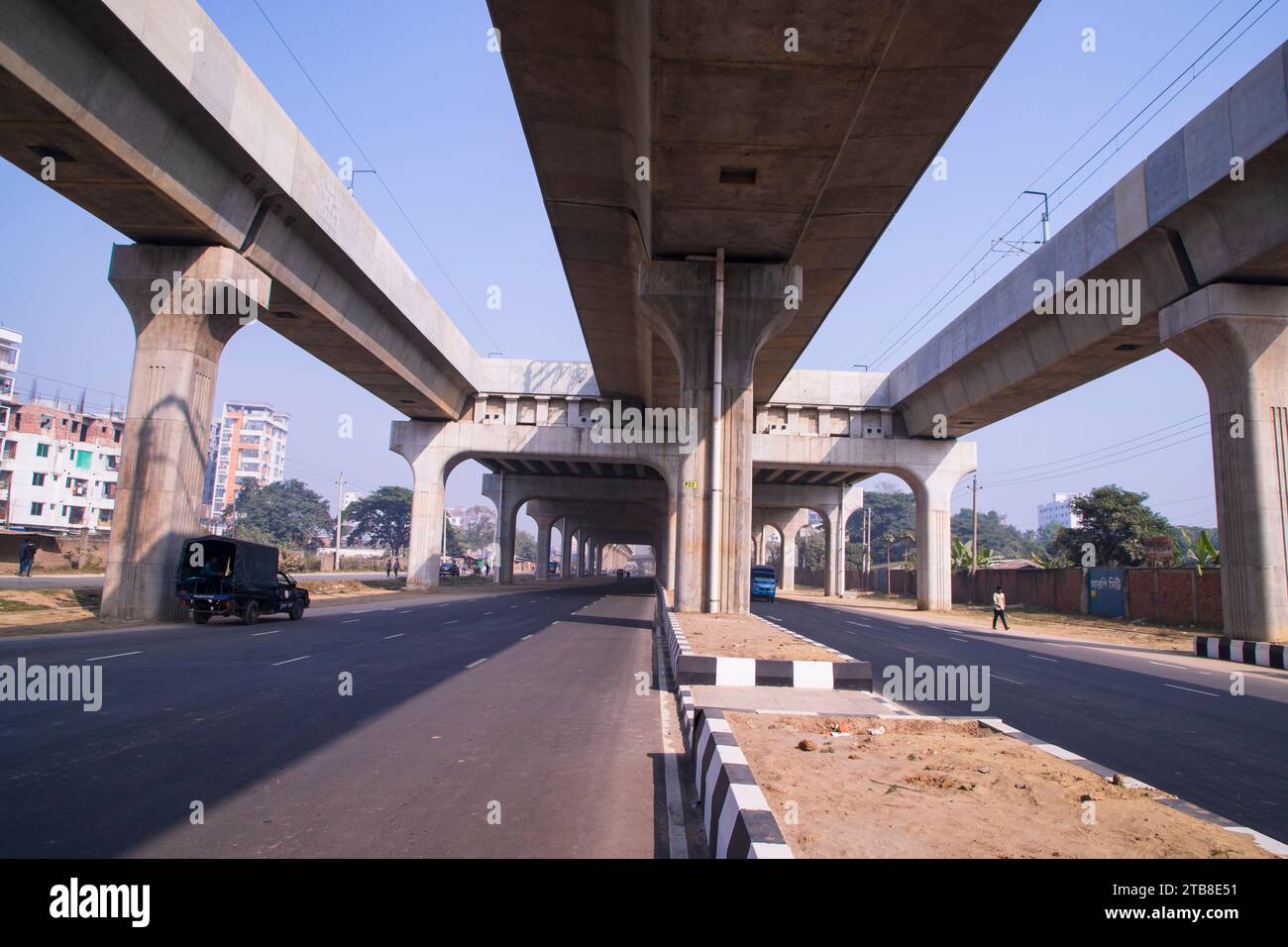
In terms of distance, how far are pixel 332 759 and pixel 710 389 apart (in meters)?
16.8

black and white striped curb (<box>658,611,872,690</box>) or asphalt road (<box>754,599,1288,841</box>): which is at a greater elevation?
black and white striped curb (<box>658,611,872,690</box>)

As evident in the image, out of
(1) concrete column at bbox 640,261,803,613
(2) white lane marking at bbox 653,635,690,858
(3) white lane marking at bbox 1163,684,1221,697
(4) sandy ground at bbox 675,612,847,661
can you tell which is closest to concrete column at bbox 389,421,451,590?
(1) concrete column at bbox 640,261,803,613

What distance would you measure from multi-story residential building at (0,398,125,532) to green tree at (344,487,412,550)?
4078 centimetres

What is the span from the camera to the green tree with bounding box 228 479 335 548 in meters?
119

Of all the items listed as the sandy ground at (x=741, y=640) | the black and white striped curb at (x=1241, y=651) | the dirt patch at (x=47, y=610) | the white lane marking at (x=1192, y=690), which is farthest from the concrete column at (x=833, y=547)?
the dirt patch at (x=47, y=610)

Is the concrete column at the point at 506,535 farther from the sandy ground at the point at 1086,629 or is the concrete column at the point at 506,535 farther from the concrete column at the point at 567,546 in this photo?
the sandy ground at the point at 1086,629

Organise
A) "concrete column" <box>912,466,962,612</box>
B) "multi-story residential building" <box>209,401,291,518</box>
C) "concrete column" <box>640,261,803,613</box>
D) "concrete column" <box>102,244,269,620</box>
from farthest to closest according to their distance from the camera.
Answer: "multi-story residential building" <box>209,401,291,518</box> → "concrete column" <box>912,466,962,612</box> → "concrete column" <box>640,261,803,613</box> → "concrete column" <box>102,244,269,620</box>

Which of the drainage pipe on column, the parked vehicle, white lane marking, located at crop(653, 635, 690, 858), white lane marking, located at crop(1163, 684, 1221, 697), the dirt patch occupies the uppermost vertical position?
the drainage pipe on column

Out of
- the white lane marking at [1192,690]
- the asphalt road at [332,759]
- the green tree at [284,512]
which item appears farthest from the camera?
the green tree at [284,512]

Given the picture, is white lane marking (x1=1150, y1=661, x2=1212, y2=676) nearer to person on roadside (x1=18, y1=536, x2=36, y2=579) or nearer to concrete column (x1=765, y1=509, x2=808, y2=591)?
person on roadside (x1=18, y1=536, x2=36, y2=579)

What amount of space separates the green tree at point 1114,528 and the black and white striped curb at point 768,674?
43.2 meters

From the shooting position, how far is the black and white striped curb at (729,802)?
13.0 ft

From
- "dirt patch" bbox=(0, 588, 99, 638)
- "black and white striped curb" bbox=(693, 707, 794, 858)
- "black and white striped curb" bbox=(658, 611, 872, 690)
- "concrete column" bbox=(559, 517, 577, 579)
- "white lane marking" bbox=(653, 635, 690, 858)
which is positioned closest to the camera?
"black and white striped curb" bbox=(693, 707, 794, 858)

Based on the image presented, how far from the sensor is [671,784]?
6.68 meters
